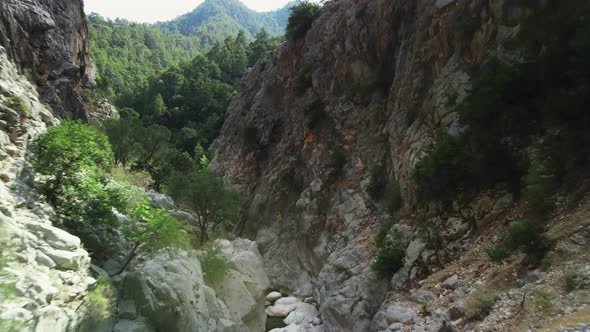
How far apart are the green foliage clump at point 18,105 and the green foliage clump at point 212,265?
14.3 m

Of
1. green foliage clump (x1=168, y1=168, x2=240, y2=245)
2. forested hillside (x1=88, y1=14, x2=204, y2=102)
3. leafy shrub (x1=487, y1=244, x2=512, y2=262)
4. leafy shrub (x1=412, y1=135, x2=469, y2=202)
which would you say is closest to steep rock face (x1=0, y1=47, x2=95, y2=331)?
leafy shrub (x1=487, y1=244, x2=512, y2=262)

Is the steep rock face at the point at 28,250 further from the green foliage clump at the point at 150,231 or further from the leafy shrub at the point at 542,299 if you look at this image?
the leafy shrub at the point at 542,299

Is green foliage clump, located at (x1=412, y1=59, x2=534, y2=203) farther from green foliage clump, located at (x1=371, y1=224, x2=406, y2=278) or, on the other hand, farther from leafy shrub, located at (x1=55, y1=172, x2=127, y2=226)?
leafy shrub, located at (x1=55, y1=172, x2=127, y2=226)

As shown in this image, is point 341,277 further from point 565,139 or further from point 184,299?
point 565,139

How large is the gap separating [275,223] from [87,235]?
29.6 meters

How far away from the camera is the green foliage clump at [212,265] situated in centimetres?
2462

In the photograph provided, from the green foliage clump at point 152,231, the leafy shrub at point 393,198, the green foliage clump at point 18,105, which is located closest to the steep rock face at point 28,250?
the green foliage clump at point 18,105

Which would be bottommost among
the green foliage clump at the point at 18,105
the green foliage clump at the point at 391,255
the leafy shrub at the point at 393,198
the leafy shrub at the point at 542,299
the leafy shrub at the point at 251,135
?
the leafy shrub at the point at 542,299

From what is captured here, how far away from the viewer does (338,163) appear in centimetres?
3334

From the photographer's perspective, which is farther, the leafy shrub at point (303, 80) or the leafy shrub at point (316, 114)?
the leafy shrub at point (303, 80)

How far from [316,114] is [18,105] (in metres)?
28.8

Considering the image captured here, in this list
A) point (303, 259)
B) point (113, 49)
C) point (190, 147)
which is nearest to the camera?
point (303, 259)

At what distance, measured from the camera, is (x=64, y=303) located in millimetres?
10070

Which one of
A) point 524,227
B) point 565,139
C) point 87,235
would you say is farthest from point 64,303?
point 565,139
